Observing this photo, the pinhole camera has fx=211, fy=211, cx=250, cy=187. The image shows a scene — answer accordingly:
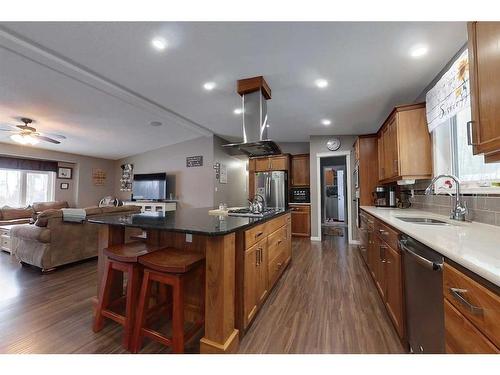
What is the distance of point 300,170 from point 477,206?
4078 mm

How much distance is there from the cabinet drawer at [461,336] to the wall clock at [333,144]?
14.0 feet

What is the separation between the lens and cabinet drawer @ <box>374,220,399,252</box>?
5.17ft

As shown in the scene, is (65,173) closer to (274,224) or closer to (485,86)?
(274,224)

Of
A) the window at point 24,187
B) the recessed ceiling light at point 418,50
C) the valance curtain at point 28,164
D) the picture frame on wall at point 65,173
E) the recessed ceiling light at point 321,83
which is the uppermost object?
the recessed ceiling light at point 321,83

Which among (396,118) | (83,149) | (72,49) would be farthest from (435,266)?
(83,149)

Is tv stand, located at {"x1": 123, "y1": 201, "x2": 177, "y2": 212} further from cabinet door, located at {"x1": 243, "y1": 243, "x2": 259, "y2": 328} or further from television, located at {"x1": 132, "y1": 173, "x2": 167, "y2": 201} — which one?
cabinet door, located at {"x1": 243, "y1": 243, "x2": 259, "y2": 328}

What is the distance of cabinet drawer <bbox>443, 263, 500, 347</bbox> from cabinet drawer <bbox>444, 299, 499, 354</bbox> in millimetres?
22

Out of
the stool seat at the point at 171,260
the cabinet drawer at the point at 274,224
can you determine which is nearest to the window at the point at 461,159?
the cabinet drawer at the point at 274,224

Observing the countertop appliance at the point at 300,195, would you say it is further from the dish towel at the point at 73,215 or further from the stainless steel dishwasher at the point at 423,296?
the dish towel at the point at 73,215

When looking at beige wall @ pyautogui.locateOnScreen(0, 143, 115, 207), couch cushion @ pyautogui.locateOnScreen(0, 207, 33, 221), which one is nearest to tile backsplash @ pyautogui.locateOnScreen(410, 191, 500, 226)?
couch cushion @ pyautogui.locateOnScreen(0, 207, 33, 221)

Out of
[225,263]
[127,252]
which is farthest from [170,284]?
[127,252]

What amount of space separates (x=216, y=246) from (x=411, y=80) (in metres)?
2.92

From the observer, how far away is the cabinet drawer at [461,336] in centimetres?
71
